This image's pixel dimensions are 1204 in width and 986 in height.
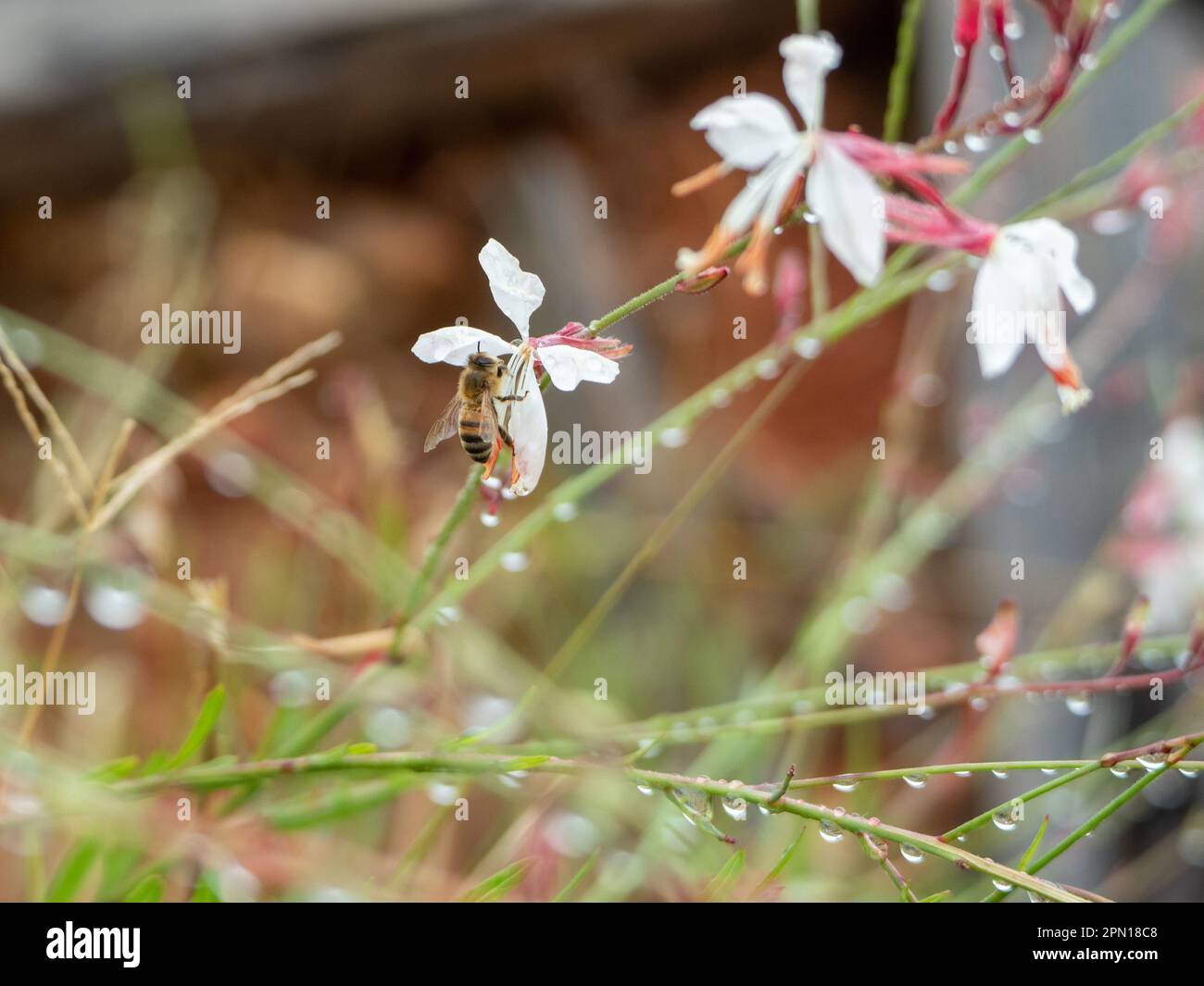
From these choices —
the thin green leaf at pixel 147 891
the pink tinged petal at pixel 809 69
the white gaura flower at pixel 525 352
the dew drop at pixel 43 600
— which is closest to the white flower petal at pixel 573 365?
the white gaura flower at pixel 525 352

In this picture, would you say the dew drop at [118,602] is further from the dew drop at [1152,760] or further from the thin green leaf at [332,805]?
the dew drop at [1152,760]

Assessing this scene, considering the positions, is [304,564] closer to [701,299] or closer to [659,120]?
[701,299]

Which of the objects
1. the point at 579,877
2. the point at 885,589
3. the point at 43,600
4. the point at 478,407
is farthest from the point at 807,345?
the point at 43,600

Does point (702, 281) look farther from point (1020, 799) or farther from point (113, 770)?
point (113, 770)

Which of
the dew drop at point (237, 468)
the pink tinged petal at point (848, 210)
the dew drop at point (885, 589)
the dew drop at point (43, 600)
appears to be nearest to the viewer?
the pink tinged petal at point (848, 210)
